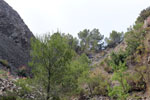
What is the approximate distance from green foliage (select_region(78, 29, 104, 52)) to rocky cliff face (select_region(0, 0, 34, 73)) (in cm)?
1678

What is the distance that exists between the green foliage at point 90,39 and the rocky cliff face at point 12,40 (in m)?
16.8

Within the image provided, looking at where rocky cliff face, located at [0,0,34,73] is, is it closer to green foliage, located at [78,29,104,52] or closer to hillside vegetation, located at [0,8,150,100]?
hillside vegetation, located at [0,8,150,100]

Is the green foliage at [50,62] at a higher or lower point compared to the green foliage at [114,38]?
lower

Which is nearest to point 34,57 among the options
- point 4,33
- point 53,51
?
point 53,51

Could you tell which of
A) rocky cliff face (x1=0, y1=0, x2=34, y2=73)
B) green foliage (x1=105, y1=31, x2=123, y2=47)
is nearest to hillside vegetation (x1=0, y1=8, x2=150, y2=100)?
rocky cliff face (x1=0, y1=0, x2=34, y2=73)

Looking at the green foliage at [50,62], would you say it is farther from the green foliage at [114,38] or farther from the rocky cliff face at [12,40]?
the green foliage at [114,38]

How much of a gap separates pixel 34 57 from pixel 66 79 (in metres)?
1.25

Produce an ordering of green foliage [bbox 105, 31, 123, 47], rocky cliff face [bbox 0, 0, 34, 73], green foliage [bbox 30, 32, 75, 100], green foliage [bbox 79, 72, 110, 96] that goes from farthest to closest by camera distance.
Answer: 1. green foliage [bbox 105, 31, 123, 47]
2. rocky cliff face [bbox 0, 0, 34, 73]
3. green foliage [bbox 79, 72, 110, 96]
4. green foliage [bbox 30, 32, 75, 100]

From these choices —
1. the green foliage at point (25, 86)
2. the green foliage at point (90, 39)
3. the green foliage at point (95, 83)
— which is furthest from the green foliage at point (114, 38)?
the green foliage at point (25, 86)

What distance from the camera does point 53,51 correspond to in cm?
504

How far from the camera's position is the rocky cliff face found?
55.1ft

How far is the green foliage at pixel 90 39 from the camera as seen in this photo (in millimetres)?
37450

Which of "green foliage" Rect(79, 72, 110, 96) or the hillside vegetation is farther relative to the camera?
"green foliage" Rect(79, 72, 110, 96)

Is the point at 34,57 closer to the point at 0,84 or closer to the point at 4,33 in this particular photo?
the point at 0,84
